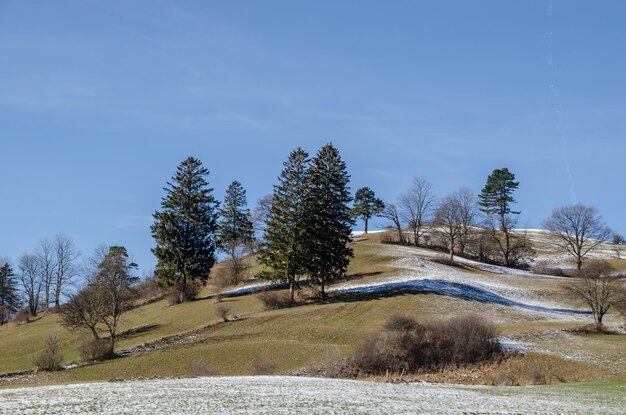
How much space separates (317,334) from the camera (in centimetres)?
4741

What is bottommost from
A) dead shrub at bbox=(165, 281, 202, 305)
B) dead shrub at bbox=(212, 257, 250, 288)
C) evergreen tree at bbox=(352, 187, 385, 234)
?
dead shrub at bbox=(165, 281, 202, 305)

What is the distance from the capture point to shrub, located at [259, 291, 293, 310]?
194ft

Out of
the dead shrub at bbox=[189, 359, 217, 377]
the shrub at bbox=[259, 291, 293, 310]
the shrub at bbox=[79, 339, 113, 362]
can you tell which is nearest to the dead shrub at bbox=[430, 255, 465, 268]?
the shrub at bbox=[259, 291, 293, 310]

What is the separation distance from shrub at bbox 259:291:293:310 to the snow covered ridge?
31293 mm

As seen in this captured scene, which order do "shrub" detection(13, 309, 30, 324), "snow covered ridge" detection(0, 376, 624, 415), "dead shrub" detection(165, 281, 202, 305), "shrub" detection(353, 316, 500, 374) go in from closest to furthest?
"snow covered ridge" detection(0, 376, 624, 415), "shrub" detection(353, 316, 500, 374), "dead shrub" detection(165, 281, 202, 305), "shrub" detection(13, 309, 30, 324)

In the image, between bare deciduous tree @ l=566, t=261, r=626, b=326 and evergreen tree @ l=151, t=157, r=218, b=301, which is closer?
bare deciduous tree @ l=566, t=261, r=626, b=326

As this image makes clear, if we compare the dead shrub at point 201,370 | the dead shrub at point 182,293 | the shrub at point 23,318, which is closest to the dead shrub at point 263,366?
the dead shrub at point 201,370

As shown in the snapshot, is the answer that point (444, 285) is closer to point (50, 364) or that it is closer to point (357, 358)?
point (357, 358)

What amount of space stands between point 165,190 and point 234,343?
3799 cm

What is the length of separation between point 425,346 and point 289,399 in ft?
68.8

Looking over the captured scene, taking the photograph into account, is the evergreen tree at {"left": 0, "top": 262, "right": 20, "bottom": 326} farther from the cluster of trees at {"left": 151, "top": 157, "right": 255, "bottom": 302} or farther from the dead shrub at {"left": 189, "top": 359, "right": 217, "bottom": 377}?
the dead shrub at {"left": 189, "top": 359, "right": 217, "bottom": 377}

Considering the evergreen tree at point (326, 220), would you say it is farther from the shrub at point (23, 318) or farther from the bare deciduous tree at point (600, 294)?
the shrub at point (23, 318)

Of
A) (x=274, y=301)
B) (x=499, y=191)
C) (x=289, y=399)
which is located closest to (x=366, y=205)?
(x=499, y=191)

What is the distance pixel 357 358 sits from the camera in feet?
127
